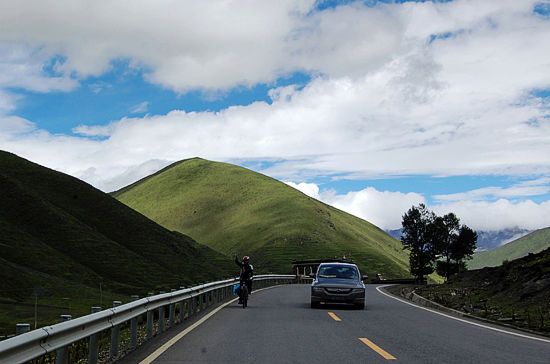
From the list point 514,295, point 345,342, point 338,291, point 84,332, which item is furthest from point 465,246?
point 84,332

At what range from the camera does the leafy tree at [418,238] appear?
114500 mm

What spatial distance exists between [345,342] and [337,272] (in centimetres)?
1033

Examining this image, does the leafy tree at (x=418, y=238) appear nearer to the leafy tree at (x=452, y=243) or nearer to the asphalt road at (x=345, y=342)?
the leafy tree at (x=452, y=243)

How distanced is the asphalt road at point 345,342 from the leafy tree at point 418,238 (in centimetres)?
10077

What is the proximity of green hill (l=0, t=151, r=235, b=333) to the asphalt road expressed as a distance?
43.1ft

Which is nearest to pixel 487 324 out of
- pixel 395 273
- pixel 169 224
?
pixel 395 273

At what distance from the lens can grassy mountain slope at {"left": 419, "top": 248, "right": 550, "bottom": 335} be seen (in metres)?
16.9

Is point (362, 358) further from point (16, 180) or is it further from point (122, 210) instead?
point (122, 210)

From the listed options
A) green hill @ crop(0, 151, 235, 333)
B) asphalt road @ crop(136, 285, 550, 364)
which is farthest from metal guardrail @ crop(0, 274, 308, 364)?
green hill @ crop(0, 151, 235, 333)

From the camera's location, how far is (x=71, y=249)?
60750 millimetres

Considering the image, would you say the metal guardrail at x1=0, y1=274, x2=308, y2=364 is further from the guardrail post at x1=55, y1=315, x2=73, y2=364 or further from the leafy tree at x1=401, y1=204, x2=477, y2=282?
the leafy tree at x1=401, y1=204, x2=477, y2=282

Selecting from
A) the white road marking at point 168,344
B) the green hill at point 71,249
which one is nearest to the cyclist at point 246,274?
the white road marking at point 168,344

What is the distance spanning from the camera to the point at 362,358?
9266 millimetres

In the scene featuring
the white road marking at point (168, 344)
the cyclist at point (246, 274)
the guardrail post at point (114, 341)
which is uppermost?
the cyclist at point (246, 274)
